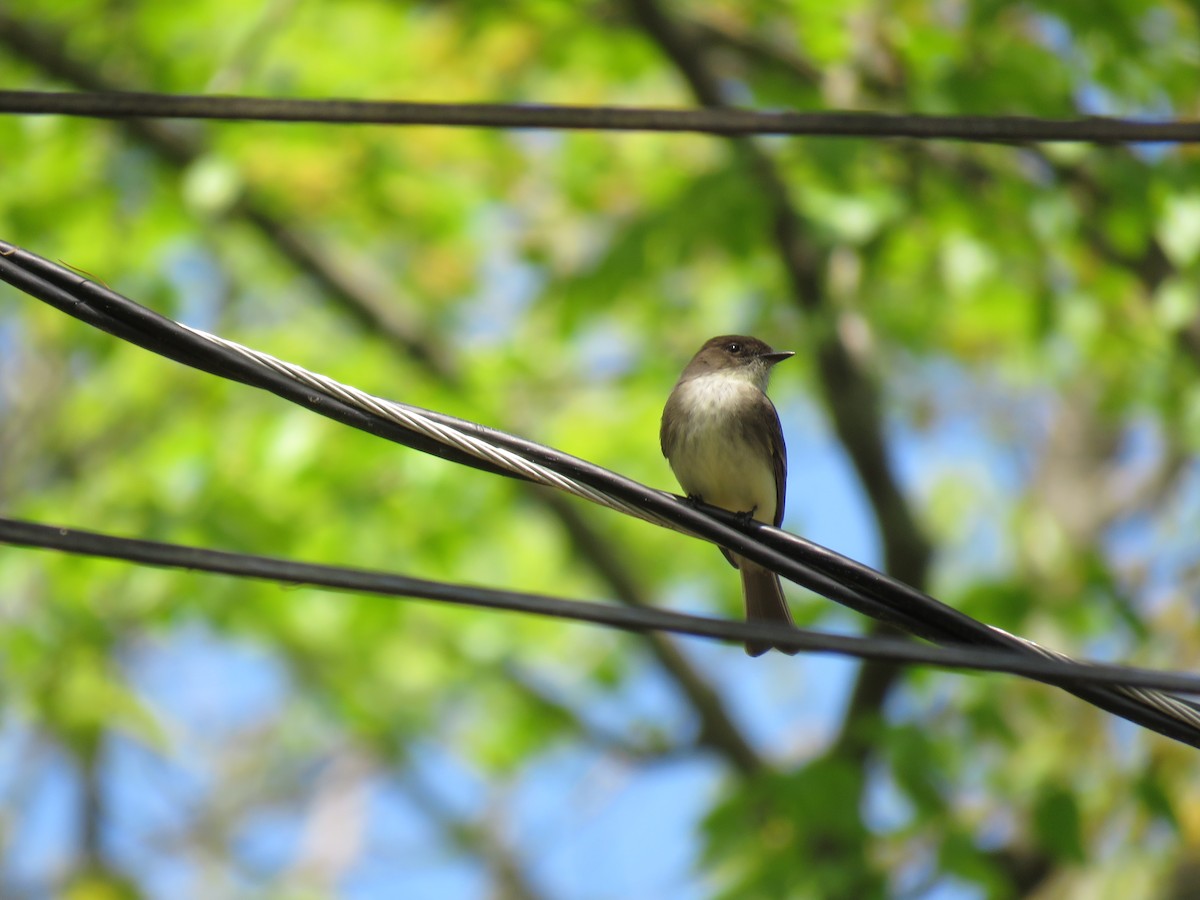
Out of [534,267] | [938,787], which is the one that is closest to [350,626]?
[534,267]

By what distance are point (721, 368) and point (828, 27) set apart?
7.11 feet

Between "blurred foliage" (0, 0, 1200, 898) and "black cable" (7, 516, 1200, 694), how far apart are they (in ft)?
11.4

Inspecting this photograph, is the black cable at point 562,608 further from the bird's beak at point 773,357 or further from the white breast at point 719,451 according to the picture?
the bird's beak at point 773,357

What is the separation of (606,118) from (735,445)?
2.19 metres

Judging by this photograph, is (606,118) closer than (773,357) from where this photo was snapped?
Yes

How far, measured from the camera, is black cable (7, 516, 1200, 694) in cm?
203

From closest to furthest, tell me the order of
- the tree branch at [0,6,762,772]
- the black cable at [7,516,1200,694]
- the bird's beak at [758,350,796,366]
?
the black cable at [7,516,1200,694] < the bird's beak at [758,350,796,366] < the tree branch at [0,6,762,772]

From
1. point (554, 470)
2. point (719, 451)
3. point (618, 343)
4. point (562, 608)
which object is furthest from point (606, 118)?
point (618, 343)

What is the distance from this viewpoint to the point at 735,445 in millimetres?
4523

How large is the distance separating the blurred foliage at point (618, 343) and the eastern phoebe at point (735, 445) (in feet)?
3.49

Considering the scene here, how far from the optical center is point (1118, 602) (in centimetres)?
597

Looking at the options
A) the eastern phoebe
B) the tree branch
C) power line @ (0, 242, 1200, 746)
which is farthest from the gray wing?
the tree branch

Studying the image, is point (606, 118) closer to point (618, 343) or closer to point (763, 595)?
→ point (763, 595)

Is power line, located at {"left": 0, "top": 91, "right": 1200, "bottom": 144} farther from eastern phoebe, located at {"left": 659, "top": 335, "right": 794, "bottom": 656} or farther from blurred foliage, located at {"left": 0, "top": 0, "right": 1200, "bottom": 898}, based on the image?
blurred foliage, located at {"left": 0, "top": 0, "right": 1200, "bottom": 898}
